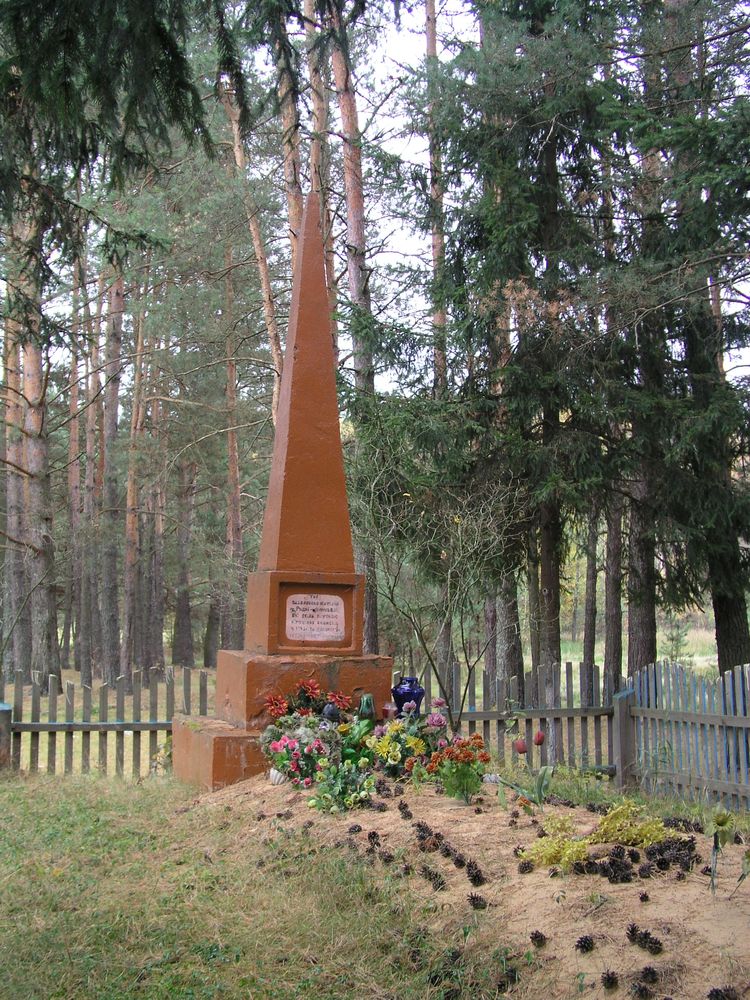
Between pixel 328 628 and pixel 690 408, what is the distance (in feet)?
17.8

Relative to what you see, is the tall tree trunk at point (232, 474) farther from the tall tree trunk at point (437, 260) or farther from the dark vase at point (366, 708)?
the dark vase at point (366, 708)

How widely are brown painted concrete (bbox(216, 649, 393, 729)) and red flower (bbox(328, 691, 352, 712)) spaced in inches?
2.4

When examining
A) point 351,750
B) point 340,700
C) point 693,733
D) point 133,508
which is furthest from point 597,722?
point 133,508

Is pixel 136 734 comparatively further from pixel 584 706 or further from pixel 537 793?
pixel 537 793

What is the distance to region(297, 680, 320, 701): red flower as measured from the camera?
24.0 ft

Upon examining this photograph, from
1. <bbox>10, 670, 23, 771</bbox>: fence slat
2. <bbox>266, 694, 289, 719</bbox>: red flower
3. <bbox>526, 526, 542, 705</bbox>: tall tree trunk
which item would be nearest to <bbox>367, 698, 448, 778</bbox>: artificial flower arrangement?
<bbox>266, 694, 289, 719</bbox>: red flower

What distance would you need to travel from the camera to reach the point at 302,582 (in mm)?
7617

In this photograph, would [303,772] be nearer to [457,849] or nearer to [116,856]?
[116,856]

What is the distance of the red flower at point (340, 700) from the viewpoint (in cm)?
728

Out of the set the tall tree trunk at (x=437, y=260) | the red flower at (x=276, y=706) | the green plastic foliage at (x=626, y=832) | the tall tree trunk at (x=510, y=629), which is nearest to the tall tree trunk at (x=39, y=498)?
the tall tree trunk at (x=437, y=260)

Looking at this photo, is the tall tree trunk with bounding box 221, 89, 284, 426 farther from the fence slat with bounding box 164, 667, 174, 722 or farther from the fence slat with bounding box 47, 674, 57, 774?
the fence slat with bounding box 47, 674, 57, 774

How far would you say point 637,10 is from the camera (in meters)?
11.7

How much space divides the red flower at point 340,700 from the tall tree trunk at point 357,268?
422cm

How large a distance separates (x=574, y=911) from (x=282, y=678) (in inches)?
155
